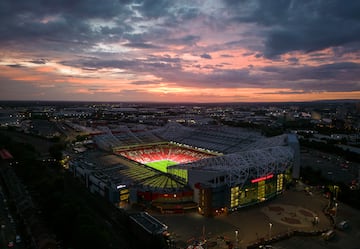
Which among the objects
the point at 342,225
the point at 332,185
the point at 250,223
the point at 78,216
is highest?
the point at 78,216

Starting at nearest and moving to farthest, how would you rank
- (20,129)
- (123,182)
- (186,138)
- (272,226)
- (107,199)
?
(272,226) → (107,199) → (123,182) → (186,138) → (20,129)

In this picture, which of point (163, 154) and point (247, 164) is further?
point (163, 154)

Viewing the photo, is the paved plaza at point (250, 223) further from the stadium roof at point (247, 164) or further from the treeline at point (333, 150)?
the treeline at point (333, 150)

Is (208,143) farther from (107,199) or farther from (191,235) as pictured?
(191,235)

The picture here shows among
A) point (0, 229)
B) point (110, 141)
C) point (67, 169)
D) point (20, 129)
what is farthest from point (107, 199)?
point (20, 129)

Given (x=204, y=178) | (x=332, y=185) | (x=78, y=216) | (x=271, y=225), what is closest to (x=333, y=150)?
(x=332, y=185)

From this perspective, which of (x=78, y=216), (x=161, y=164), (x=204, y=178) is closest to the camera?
(x=78, y=216)

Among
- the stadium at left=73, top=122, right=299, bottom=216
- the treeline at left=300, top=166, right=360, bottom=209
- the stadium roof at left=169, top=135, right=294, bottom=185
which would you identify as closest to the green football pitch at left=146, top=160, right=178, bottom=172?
the stadium at left=73, top=122, right=299, bottom=216

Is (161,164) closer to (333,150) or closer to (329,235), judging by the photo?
(329,235)

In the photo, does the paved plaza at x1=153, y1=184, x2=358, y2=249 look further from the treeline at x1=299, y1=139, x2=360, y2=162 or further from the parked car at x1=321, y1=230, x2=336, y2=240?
the treeline at x1=299, y1=139, x2=360, y2=162
